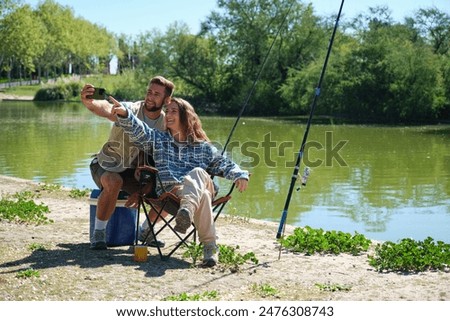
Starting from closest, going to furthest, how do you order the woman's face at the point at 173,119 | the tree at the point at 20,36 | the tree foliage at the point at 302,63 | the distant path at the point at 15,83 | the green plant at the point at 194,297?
the green plant at the point at 194,297 → the woman's face at the point at 173,119 → the tree foliage at the point at 302,63 → the tree at the point at 20,36 → the distant path at the point at 15,83

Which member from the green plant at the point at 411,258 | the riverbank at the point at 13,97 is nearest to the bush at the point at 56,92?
the riverbank at the point at 13,97

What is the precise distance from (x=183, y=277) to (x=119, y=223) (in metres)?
1.13

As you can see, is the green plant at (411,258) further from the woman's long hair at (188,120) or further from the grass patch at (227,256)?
the woman's long hair at (188,120)

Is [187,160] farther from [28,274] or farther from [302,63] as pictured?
[302,63]

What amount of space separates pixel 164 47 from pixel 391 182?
35.0 m

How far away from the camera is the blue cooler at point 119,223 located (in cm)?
572

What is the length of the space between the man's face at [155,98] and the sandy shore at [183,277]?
109 cm

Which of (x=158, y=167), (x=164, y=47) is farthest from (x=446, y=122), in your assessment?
(x=158, y=167)

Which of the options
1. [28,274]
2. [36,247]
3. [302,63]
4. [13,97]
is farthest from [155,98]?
[13,97]

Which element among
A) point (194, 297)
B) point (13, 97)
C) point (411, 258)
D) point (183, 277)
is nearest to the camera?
point (194, 297)

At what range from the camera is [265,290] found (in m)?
4.48

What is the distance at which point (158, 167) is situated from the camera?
539 cm

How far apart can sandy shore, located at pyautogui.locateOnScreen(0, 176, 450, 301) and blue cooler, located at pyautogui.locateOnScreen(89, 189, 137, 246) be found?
0.12 meters

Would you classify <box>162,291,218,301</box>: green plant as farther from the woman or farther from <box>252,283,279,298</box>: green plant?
the woman
